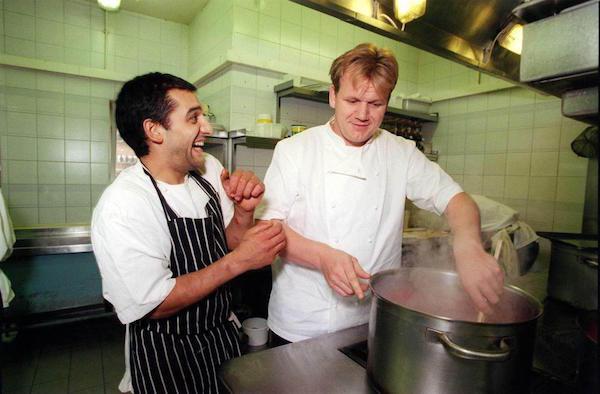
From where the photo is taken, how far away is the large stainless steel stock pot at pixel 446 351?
67 centimetres

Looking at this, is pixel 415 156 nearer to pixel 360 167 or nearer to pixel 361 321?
pixel 360 167

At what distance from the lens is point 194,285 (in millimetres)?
1178

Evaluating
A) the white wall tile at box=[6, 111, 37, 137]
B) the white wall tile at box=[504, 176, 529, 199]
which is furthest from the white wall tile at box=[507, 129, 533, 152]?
the white wall tile at box=[6, 111, 37, 137]

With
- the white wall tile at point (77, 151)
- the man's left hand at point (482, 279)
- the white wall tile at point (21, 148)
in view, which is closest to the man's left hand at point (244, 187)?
the man's left hand at point (482, 279)

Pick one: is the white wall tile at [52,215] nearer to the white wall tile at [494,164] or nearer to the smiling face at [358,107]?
the smiling face at [358,107]

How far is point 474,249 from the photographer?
1078 millimetres

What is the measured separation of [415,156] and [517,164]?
272cm

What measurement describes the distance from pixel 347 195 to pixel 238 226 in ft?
1.64

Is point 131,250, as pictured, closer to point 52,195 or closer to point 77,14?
point 52,195

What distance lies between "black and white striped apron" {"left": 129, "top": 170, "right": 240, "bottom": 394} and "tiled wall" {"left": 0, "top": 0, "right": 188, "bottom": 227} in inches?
136

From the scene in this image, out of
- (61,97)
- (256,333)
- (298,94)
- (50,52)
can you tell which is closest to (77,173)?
(61,97)

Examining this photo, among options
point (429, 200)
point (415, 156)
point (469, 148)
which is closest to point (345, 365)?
point (429, 200)

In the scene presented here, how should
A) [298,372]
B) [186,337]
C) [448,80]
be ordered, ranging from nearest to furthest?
1. [298,372]
2. [186,337]
3. [448,80]

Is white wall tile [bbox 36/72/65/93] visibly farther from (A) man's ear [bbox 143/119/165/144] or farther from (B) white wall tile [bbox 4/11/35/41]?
(A) man's ear [bbox 143/119/165/144]
